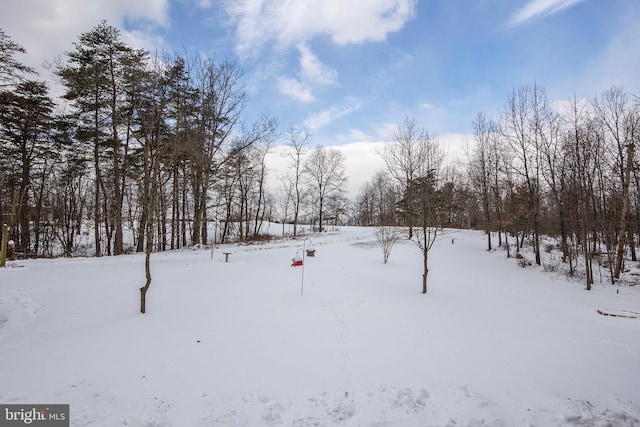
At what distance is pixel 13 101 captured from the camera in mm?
15953

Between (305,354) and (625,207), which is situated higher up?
(625,207)

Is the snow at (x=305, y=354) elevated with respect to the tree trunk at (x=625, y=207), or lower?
lower

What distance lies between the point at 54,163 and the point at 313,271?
20.6 metres

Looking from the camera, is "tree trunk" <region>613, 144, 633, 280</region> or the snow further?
"tree trunk" <region>613, 144, 633, 280</region>

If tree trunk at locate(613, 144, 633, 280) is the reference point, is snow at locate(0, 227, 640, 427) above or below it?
below

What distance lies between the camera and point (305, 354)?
184 inches

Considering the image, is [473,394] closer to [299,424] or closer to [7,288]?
[299,424]

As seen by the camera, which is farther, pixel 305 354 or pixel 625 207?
pixel 625 207

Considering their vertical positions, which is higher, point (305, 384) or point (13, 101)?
point (13, 101)

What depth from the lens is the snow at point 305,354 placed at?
331cm

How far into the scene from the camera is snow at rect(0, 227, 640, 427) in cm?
331

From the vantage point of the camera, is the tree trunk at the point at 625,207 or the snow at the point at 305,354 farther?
the tree trunk at the point at 625,207

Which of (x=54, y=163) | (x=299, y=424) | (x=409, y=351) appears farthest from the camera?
(x=54, y=163)

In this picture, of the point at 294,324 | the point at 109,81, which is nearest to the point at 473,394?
the point at 294,324
